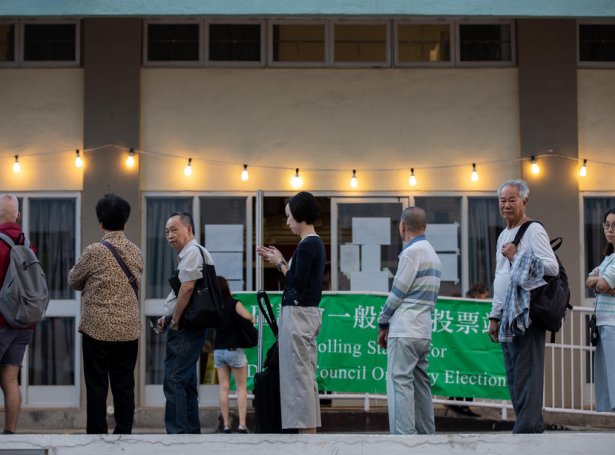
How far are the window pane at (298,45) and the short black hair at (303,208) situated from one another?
536 centimetres

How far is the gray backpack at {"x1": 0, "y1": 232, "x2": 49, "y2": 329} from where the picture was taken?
28.9 feet

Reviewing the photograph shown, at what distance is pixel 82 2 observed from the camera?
11.7 metres

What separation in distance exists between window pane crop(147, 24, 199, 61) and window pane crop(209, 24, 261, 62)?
0.68 ft

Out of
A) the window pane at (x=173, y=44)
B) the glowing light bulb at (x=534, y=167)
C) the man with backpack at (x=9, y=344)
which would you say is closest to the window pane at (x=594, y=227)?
the glowing light bulb at (x=534, y=167)

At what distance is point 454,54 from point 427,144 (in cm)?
115

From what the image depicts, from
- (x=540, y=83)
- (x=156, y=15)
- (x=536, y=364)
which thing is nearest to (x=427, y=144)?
(x=540, y=83)

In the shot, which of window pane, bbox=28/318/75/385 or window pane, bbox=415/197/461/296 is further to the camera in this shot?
window pane, bbox=415/197/461/296

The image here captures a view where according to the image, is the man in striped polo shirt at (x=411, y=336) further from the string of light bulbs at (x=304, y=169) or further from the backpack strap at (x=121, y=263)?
the string of light bulbs at (x=304, y=169)

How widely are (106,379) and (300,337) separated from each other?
1.55 metres

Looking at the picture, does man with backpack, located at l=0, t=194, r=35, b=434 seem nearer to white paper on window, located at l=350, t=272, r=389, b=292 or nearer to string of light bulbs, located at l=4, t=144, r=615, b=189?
string of light bulbs, located at l=4, t=144, r=615, b=189

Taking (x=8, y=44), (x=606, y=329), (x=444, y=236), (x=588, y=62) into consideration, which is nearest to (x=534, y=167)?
(x=444, y=236)

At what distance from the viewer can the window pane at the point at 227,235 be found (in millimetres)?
13508

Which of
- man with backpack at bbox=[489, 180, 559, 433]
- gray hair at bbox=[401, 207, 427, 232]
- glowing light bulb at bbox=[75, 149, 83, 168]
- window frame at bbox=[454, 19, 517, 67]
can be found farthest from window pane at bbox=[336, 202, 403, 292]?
man with backpack at bbox=[489, 180, 559, 433]

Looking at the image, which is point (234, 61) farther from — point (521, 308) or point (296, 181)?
point (521, 308)
